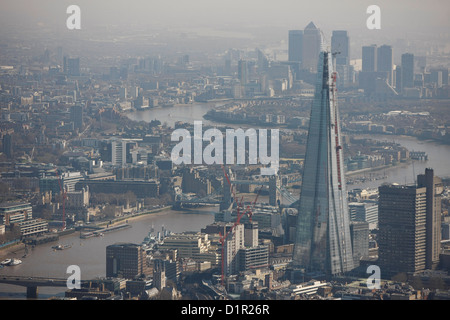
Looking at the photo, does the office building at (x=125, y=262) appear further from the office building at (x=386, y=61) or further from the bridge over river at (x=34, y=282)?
the office building at (x=386, y=61)

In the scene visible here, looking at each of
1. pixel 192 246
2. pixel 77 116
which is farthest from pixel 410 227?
pixel 77 116

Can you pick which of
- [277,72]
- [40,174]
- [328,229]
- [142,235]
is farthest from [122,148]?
[277,72]

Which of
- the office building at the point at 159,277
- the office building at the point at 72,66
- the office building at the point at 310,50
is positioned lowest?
the office building at the point at 159,277

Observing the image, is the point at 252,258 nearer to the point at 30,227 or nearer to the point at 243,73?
the point at 30,227

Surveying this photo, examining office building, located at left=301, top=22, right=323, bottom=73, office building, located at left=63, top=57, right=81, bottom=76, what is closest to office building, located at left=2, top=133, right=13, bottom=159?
office building, located at left=301, top=22, right=323, bottom=73

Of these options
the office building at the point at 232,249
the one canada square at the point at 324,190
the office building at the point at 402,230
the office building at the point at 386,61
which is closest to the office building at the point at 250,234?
the office building at the point at 232,249

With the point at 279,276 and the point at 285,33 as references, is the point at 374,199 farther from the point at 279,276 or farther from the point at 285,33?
the point at 285,33

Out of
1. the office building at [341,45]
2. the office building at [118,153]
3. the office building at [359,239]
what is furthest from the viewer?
the office building at [118,153]

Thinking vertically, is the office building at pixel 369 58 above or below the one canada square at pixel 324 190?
above
